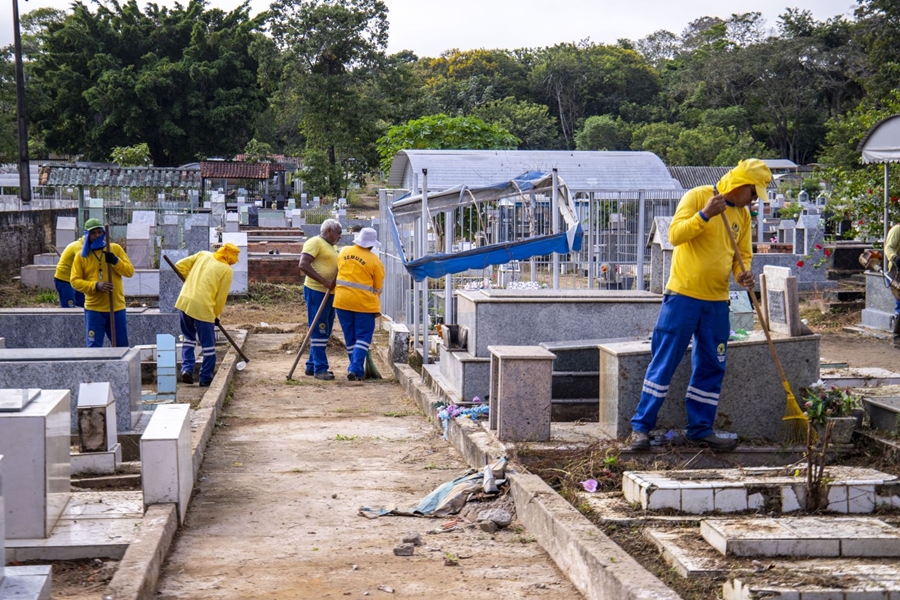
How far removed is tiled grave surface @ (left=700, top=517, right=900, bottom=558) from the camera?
188 inches

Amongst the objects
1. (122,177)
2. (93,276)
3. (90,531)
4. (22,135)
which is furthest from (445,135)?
(90,531)

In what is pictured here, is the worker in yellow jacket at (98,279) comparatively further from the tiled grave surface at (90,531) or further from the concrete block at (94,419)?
the tiled grave surface at (90,531)

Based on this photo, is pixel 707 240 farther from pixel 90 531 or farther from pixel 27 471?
pixel 27 471

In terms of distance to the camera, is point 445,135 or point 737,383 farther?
point 445,135

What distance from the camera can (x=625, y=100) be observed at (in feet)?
214

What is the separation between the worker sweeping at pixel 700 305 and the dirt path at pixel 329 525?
1529 mm

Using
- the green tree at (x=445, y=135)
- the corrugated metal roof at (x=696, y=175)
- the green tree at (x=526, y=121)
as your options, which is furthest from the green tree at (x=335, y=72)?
the green tree at (x=445, y=135)

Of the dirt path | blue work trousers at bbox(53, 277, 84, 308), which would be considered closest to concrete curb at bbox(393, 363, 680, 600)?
the dirt path

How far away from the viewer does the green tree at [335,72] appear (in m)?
48.0

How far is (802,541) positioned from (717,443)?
79.1 inches

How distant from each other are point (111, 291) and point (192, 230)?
26.9 feet

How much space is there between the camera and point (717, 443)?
6793 mm

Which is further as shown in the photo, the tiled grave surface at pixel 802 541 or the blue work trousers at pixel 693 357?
the blue work trousers at pixel 693 357

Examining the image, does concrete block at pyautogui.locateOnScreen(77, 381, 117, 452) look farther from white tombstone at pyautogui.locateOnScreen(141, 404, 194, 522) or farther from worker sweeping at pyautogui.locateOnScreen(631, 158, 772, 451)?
worker sweeping at pyautogui.locateOnScreen(631, 158, 772, 451)
